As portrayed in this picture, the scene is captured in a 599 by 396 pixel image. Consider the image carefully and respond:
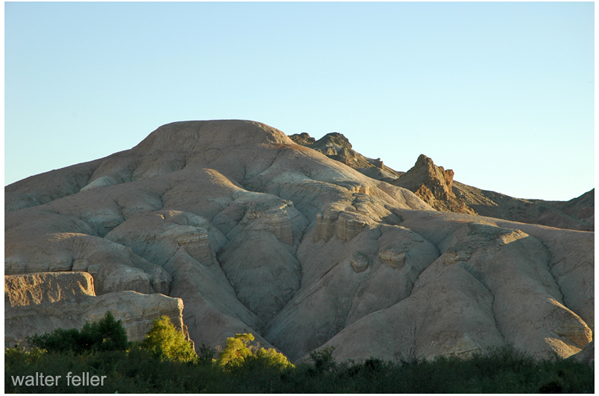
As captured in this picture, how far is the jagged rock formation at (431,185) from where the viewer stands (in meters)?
98.1

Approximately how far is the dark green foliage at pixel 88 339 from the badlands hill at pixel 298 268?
6.69 metres

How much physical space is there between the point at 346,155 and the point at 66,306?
2996 inches

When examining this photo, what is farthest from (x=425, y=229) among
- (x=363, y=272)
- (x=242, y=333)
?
(x=242, y=333)

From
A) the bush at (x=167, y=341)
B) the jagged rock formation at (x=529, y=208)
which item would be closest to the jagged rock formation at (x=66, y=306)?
the bush at (x=167, y=341)

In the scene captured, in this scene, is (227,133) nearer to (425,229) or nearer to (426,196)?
(426,196)

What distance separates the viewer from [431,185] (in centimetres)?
10031

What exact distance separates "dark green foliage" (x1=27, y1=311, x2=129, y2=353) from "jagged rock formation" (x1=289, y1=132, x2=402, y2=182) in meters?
70.3

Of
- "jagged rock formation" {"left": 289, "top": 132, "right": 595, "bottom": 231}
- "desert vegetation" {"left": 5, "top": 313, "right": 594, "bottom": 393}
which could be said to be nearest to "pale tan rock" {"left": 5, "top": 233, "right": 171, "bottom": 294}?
"desert vegetation" {"left": 5, "top": 313, "right": 594, "bottom": 393}

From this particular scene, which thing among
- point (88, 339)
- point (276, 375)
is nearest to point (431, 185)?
point (88, 339)

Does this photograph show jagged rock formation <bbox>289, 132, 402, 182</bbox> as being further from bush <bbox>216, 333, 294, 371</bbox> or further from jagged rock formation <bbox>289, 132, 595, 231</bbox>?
bush <bbox>216, 333, 294, 371</bbox>

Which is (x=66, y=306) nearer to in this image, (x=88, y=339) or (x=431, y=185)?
(x=88, y=339)

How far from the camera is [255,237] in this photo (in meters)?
67.8

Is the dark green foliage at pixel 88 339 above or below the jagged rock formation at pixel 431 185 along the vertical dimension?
below

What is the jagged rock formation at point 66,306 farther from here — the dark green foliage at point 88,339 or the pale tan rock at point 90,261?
the dark green foliage at point 88,339
